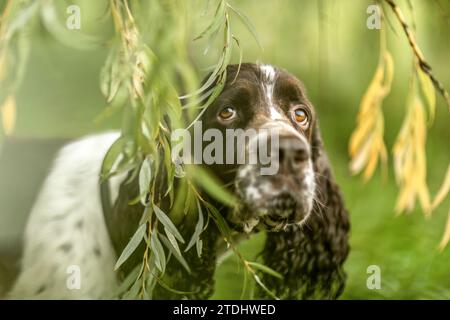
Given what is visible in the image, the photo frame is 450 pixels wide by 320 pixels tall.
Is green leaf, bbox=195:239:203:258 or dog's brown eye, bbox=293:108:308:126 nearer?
green leaf, bbox=195:239:203:258

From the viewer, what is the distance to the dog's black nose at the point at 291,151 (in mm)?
2262

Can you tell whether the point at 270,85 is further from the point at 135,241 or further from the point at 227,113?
the point at 135,241

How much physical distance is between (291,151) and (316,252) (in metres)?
0.62

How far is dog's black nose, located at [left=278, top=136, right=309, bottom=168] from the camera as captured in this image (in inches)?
89.0

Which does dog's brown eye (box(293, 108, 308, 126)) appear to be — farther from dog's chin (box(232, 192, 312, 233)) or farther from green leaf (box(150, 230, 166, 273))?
green leaf (box(150, 230, 166, 273))

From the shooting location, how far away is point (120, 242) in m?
2.55

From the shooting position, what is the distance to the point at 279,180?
90.4 inches

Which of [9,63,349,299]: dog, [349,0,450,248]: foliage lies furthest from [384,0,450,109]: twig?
[9,63,349,299]: dog

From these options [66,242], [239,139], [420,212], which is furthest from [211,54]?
[420,212]

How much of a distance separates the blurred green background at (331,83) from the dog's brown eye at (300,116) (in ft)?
0.76

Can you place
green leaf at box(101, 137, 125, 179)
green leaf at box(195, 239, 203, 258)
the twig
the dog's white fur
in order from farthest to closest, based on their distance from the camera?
1. the twig
2. the dog's white fur
3. green leaf at box(195, 239, 203, 258)
4. green leaf at box(101, 137, 125, 179)

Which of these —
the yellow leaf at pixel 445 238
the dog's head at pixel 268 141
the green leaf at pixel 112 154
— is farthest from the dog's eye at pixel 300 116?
the yellow leaf at pixel 445 238

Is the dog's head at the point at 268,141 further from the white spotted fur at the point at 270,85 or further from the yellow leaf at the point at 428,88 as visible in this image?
the yellow leaf at the point at 428,88
